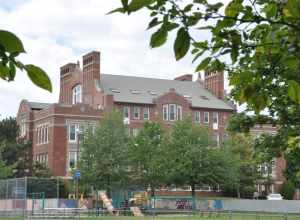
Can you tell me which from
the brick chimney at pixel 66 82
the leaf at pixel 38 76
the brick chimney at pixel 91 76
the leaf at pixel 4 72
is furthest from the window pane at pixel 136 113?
the leaf at pixel 38 76

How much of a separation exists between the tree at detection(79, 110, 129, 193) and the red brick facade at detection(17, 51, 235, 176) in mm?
13916

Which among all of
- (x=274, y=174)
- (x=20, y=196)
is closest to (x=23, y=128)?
(x=274, y=174)

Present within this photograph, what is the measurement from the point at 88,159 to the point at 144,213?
8.12 m

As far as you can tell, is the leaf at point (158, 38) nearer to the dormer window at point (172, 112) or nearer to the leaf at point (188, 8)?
the leaf at point (188, 8)

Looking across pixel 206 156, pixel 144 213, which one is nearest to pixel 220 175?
pixel 206 156

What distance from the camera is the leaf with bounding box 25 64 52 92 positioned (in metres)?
2.39

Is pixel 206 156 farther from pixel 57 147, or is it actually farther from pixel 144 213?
pixel 57 147

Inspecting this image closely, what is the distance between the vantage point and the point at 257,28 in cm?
405

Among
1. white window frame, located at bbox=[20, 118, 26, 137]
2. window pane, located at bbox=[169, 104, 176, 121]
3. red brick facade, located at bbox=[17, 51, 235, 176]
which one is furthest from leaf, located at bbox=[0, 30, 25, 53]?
white window frame, located at bbox=[20, 118, 26, 137]

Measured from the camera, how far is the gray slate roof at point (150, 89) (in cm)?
7894

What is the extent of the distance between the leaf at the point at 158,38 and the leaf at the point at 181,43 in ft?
0.24

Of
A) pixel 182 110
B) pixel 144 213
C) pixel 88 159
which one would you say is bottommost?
pixel 144 213

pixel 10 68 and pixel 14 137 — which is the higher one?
pixel 14 137

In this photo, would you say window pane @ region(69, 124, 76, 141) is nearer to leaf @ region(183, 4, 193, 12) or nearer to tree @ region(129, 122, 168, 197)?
tree @ region(129, 122, 168, 197)
